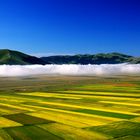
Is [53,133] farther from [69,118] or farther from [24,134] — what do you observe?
[69,118]

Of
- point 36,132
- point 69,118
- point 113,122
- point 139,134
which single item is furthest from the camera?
point 69,118

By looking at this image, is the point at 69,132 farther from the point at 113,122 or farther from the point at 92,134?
the point at 113,122

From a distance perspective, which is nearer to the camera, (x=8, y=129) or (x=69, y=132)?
(x=69, y=132)

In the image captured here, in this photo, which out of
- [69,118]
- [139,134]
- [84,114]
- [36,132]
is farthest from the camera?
[84,114]

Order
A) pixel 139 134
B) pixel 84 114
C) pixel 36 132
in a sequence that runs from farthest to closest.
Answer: pixel 84 114
pixel 36 132
pixel 139 134

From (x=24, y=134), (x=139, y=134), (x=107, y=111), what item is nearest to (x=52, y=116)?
(x=107, y=111)

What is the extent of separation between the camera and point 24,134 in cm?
4188

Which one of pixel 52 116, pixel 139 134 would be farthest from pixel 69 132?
pixel 52 116

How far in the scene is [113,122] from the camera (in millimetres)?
49062

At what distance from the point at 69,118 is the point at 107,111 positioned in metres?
10.5

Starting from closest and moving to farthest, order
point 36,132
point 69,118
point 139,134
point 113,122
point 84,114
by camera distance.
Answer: point 139,134 → point 36,132 → point 113,122 → point 69,118 → point 84,114

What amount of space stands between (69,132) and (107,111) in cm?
2042

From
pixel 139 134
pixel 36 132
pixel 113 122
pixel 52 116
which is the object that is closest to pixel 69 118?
pixel 52 116

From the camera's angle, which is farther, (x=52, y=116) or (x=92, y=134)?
(x=52, y=116)
